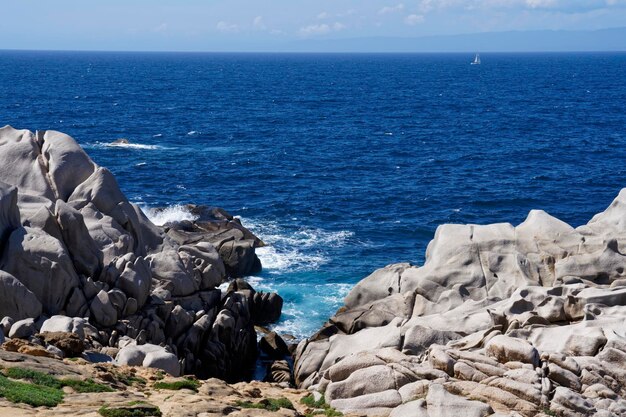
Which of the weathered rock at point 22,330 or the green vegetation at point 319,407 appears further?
the weathered rock at point 22,330

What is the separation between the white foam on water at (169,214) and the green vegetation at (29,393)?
43.1m

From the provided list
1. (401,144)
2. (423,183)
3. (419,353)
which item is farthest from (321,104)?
(419,353)

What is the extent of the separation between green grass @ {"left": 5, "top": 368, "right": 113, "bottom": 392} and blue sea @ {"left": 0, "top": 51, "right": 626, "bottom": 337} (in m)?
25.4

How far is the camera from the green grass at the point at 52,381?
27781mm

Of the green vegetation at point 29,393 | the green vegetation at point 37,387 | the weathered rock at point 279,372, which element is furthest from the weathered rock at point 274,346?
the green vegetation at point 29,393

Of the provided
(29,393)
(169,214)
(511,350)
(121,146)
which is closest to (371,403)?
(511,350)

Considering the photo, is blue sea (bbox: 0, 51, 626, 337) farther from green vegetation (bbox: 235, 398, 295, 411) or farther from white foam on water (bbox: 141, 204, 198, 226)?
green vegetation (bbox: 235, 398, 295, 411)

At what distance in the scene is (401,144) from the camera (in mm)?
119750

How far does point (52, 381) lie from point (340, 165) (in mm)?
76182

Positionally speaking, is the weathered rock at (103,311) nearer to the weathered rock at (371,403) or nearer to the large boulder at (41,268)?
the large boulder at (41,268)

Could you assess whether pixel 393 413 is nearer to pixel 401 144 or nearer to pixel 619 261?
pixel 619 261

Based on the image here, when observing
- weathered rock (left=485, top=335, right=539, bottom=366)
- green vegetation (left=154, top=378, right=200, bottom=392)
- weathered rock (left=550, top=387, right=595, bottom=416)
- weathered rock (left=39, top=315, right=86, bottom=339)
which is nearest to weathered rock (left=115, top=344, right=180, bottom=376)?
weathered rock (left=39, top=315, right=86, bottom=339)

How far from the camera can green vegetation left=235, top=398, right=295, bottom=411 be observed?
2969 cm

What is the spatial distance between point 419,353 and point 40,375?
16444 millimetres
